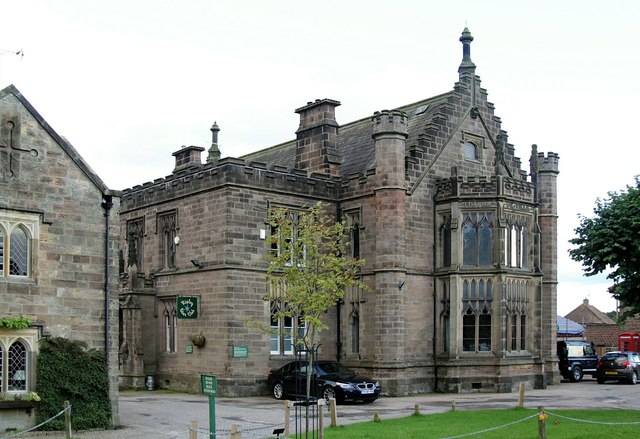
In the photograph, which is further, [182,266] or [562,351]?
[562,351]

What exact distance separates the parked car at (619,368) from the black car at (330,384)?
15.6m

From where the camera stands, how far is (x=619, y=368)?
3800 centimetres

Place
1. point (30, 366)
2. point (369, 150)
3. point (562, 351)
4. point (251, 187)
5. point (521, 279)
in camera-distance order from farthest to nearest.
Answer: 1. point (562, 351)
2. point (369, 150)
3. point (521, 279)
4. point (251, 187)
5. point (30, 366)

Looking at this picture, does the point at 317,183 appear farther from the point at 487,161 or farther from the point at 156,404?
the point at 156,404

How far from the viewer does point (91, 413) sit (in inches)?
780

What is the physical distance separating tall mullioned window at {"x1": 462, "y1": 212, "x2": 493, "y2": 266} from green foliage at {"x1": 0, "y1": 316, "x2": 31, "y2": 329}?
18.0 m

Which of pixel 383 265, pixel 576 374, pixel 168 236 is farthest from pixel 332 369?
pixel 576 374

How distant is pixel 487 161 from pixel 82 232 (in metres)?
19.9

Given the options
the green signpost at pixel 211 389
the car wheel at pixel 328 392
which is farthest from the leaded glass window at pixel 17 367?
the car wheel at pixel 328 392

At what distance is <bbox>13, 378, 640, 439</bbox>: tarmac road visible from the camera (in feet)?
64.3

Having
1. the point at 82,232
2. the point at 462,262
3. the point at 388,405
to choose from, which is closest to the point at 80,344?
the point at 82,232

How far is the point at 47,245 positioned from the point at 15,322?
2.08 m

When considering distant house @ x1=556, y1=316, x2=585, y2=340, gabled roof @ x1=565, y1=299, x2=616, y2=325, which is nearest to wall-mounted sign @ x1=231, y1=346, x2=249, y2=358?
distant house @ x1=556, y1=316, x2=585, y2=340

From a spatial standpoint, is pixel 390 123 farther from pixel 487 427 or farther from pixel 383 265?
pixel 487 427
